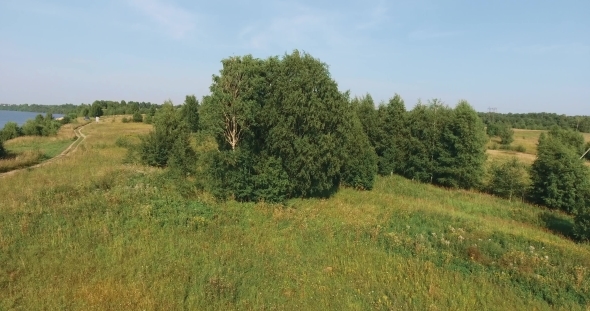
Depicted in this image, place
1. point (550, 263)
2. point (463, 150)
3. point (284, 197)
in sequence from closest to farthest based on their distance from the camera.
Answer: point (550, 263)
point (284, 197)
point (463, 150)

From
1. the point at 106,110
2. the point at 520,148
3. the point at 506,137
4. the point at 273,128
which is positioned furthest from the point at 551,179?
the point at 106,110

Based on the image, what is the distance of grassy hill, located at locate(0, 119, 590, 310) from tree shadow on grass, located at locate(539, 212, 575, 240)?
83cm

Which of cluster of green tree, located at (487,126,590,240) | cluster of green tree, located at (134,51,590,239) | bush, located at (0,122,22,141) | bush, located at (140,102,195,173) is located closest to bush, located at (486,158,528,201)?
cluster of green tree, located at (487,126,590,240)

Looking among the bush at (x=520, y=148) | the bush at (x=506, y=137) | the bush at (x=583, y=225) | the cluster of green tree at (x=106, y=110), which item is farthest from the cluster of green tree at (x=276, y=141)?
the cluster of green tree at (x=106, y=110)

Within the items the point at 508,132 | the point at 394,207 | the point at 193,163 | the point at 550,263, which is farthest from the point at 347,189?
the point at 508,132

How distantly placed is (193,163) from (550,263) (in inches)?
684

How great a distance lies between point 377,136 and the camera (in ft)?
94.3

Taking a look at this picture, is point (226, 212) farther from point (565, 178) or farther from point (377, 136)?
point (565, 178)

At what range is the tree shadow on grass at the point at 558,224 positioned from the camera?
1602cm

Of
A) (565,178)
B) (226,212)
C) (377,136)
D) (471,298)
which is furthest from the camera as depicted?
(377,136)

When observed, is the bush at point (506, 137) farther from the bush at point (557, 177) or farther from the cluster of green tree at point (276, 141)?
the cluster of green tree at point (276, 141)

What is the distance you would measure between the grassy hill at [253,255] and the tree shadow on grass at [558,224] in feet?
2.72

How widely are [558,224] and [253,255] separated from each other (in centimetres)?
1802

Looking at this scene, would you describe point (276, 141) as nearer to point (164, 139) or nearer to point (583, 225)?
point (164, 139)
